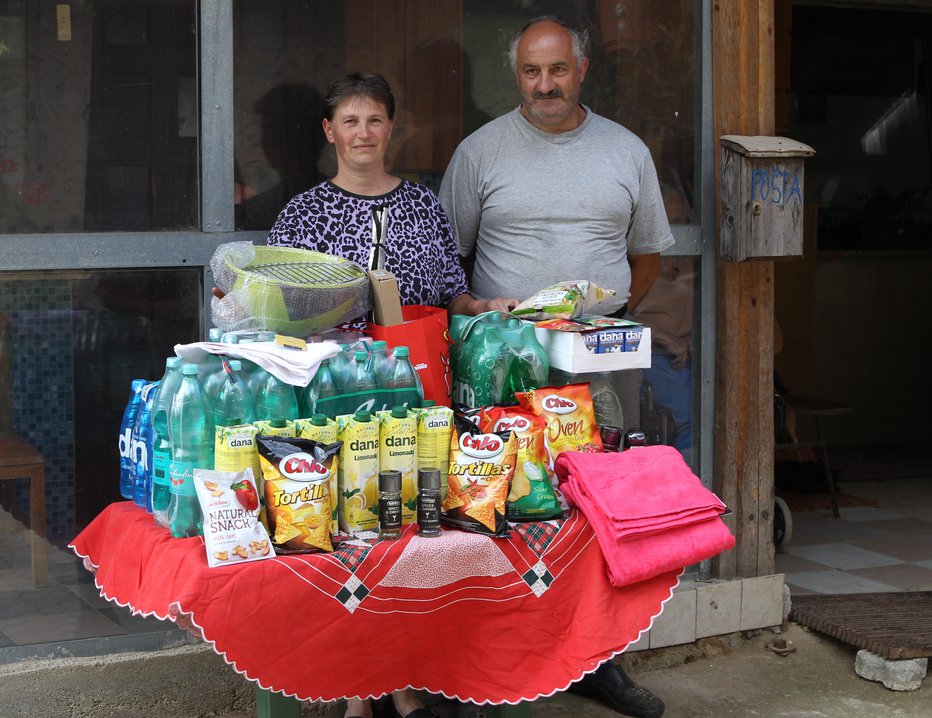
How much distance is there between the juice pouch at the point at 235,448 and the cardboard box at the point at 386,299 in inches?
23.2

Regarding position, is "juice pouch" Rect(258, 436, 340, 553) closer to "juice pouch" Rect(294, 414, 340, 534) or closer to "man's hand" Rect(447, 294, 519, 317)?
"juice pouch" Rect(294, 414, 340, 534)

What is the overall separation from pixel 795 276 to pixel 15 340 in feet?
16.9

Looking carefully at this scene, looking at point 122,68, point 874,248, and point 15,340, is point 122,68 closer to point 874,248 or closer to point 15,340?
point 15,340

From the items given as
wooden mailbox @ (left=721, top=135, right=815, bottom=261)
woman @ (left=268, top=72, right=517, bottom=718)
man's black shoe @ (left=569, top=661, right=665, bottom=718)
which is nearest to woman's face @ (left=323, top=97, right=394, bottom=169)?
woman @ (left=268, top=72, right=517, bottom=718)

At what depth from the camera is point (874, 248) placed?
316 inches

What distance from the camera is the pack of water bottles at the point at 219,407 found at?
2.63m

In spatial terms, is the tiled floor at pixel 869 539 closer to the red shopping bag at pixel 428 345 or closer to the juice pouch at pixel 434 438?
the red shopping bag at pixel 428 345

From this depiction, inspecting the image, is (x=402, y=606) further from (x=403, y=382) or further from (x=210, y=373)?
(x=210, y=373)

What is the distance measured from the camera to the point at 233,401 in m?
2.72

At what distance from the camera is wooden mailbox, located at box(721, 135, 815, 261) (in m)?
3.96

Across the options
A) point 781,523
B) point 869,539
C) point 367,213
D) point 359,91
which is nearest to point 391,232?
point 367,213

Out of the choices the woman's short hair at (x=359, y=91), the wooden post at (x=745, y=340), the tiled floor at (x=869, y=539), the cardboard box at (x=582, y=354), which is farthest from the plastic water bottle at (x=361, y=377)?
the tiled floor at (x=869, y=539)

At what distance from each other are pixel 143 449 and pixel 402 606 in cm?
73

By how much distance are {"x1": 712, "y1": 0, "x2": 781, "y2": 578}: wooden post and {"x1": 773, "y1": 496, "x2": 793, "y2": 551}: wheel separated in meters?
0.95
